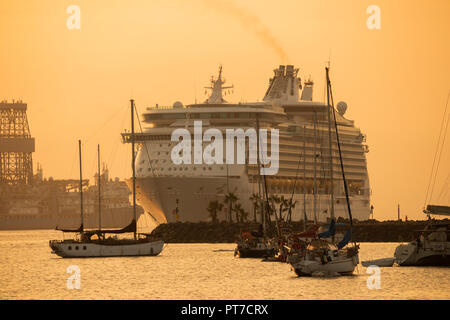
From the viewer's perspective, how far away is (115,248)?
274 feet

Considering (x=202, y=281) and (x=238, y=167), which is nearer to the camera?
(x=202, y=281)

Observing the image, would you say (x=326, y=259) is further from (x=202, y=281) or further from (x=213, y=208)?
(x=213, y=208)

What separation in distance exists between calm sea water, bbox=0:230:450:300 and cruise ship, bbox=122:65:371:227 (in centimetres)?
4099

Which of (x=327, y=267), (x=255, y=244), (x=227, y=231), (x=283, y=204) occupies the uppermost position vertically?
(x=283, y=204)

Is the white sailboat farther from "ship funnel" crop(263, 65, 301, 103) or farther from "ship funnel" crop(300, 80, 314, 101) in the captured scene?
"ship funnel" crop(300, 80, 314, 101)

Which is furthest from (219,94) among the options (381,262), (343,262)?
(343,262)

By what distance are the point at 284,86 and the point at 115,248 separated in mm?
68280

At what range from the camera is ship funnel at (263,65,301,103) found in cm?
14675

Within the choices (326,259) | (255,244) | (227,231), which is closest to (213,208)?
(227,231)

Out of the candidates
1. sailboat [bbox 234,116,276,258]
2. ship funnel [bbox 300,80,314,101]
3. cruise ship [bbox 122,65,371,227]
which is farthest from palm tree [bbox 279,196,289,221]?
sailboat [bbox 234,116,276,258]

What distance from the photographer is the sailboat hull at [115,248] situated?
274 ft

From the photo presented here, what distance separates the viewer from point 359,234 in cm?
11438

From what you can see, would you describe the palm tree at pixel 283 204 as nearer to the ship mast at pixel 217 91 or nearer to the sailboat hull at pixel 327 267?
the ship mast at pixel 217 91
